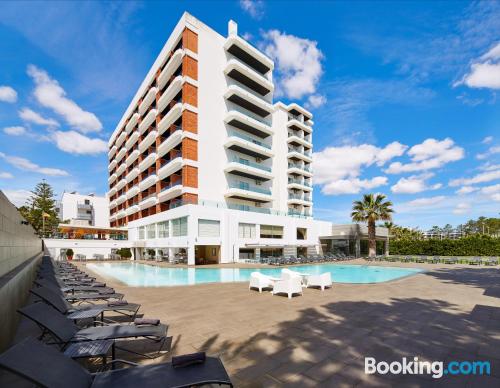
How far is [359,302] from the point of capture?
855cm

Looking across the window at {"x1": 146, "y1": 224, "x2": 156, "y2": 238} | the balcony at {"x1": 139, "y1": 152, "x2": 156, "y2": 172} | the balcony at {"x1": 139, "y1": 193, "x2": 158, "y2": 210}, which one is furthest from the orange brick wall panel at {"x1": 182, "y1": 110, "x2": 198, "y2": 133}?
the window at {"x1": 146, "y1": 224, "x2": 156, "y2": 238}

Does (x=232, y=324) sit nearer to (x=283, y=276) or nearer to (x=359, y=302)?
(x=359, y=302)

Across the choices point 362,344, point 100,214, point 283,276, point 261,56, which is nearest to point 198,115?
point 261,56

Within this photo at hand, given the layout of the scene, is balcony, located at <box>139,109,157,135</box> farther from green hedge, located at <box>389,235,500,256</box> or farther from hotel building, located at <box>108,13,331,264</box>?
green hedge, located at <box>389,235,500,256</box>

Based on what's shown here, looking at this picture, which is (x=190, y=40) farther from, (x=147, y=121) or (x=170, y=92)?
(x=147, y=121)

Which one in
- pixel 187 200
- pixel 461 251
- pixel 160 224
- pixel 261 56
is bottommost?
pixel 461 251

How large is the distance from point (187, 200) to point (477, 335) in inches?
1029

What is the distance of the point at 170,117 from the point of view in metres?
33.9

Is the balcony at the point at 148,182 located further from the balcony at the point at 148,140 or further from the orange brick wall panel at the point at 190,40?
the orange brick wall panel at the point at 190,40

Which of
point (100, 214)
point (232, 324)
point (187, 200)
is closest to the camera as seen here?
point (232, 324)

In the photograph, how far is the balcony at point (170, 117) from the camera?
31.8m

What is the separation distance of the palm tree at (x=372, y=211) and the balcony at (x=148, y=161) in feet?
93.6

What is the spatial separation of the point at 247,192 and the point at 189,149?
894 centimetres

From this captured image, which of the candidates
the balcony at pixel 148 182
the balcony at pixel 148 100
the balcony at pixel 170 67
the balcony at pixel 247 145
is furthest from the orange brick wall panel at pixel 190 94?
the balcony at pixel 148 182
